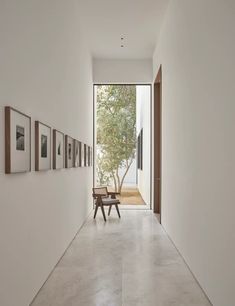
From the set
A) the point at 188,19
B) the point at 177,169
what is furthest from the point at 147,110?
the point at 188,19

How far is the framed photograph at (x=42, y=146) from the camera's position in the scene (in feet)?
11.4

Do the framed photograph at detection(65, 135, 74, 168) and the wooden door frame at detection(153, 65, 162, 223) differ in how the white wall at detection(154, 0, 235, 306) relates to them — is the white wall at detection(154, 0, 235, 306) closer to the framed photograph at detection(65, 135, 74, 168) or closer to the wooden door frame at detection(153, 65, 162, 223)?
the framed photograph at detection(65, 135, 74, 168)

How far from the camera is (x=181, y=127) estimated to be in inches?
201

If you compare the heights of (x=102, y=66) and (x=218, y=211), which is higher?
(x=102, y=66)

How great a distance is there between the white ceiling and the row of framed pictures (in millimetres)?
2798

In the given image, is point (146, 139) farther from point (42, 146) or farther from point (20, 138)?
point (20, 138)

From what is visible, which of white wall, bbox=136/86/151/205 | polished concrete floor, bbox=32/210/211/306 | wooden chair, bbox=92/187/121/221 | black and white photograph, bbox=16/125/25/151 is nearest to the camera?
black and white photograph, bbox=16/125/25/151

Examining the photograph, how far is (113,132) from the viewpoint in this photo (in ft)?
49.9

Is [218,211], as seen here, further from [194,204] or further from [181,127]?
[181,127]

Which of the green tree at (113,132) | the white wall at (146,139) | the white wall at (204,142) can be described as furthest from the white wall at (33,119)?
the green tree at (113,132)

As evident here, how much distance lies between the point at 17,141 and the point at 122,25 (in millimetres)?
5373

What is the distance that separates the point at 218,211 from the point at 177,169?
2.34 m

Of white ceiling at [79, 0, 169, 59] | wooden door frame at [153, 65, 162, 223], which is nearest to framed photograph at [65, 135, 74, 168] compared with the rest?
white ceiling at [79, 0, 169, 59]

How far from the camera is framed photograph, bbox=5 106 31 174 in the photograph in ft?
8.49
